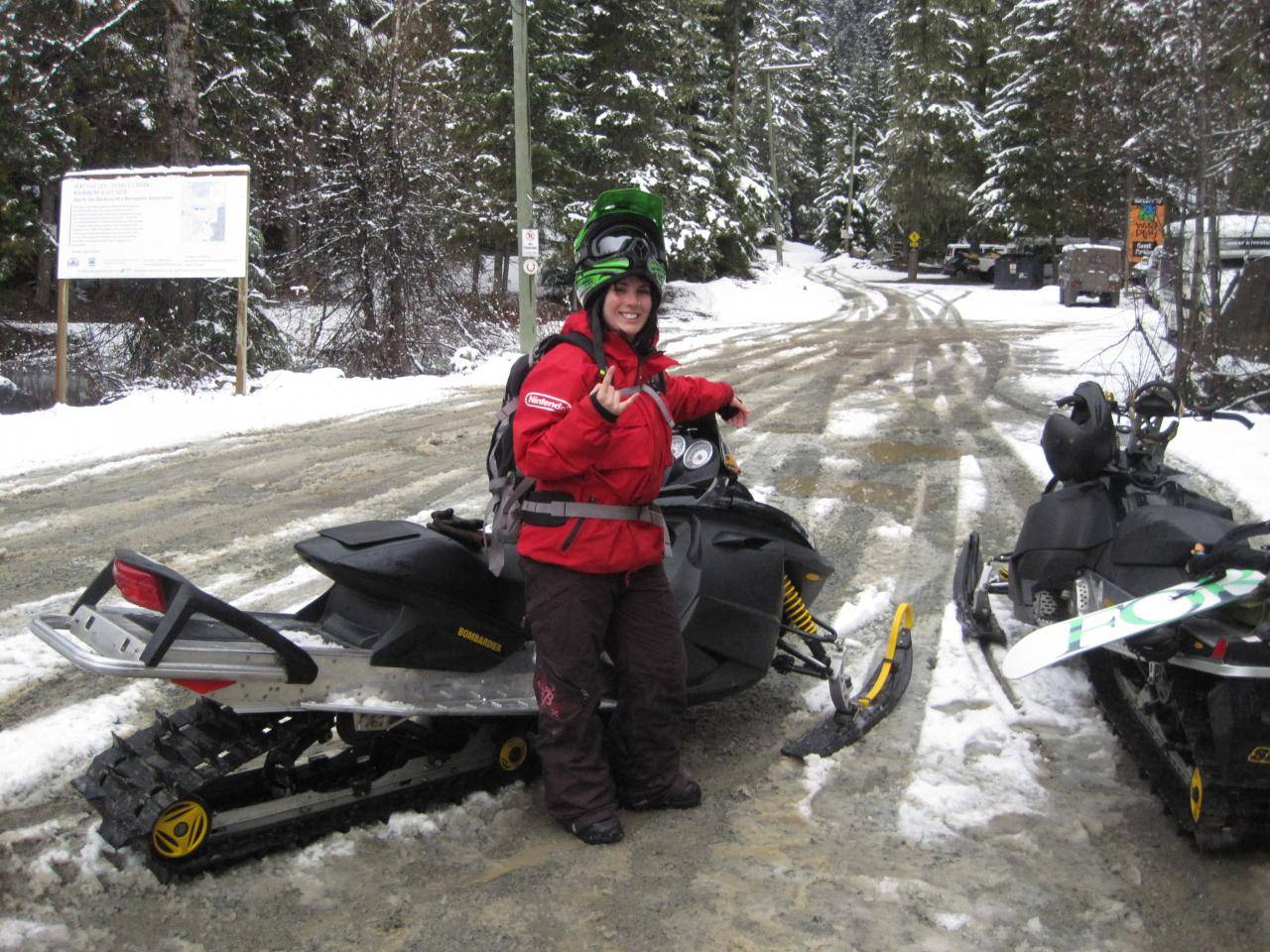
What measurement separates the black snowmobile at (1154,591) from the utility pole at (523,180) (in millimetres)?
11657

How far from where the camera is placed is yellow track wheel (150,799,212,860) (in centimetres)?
273

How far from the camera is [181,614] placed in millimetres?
2561

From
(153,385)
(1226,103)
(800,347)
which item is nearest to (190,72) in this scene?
(153,385)

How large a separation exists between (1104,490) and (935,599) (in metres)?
1.32

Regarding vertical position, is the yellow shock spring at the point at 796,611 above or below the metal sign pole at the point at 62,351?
below

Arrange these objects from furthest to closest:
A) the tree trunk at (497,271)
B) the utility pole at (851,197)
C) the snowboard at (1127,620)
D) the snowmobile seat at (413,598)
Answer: the utility pole at (851,197)
the tree trunk at (497,271)
the snowmobile seat at (413,598)
the snowboard at (1127,620)

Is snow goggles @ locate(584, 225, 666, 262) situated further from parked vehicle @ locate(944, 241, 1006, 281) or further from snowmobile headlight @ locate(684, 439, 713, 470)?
parked vehicle @ locate(944, 241, 1006, 281)

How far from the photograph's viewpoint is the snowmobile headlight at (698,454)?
3.88 meters

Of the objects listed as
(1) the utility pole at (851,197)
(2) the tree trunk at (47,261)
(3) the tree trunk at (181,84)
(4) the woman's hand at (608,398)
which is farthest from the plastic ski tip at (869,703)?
(1) the utility pole at (851,197)

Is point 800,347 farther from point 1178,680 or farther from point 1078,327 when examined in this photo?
point 1178,680

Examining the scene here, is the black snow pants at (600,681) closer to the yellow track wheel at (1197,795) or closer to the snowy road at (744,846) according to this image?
the snowy road at (744,846)

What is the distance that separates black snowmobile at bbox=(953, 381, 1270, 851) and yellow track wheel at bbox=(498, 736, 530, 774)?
6.18ft

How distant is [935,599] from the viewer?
547cm

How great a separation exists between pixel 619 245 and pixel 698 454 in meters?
Result: 0.99
